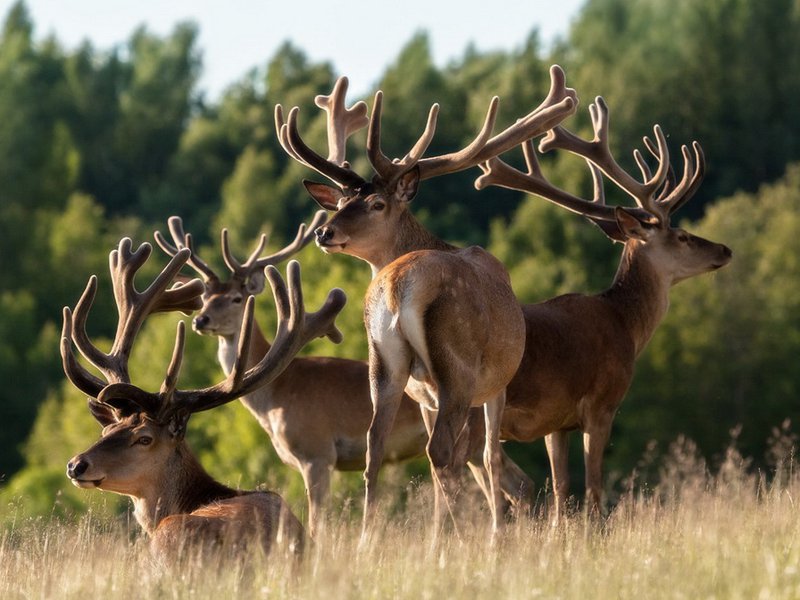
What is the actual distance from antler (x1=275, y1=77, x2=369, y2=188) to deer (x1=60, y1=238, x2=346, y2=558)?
1.56m

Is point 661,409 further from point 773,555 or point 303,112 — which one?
point 773,555

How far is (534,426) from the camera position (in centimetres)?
1129

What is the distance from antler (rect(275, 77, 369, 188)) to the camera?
1077 cm

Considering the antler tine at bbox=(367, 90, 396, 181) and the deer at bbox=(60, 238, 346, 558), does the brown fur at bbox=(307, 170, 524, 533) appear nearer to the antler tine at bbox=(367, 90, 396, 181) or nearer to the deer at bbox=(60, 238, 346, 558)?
the deer at bbox=(60, 238, 346, 558)

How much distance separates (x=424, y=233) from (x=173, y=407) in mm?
2817

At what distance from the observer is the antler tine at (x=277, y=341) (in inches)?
341

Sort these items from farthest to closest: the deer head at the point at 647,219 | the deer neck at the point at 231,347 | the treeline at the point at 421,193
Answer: the treeline at the point at 421,193 < the deer neck at the point at 231,347 < the deer head at the point at 647,219

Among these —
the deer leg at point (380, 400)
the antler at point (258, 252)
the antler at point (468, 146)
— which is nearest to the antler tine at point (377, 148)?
the antler at point (468, 146)

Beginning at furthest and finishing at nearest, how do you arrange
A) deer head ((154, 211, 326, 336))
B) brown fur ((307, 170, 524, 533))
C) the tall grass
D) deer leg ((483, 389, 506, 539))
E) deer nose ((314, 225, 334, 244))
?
deer head ((154, 211, 326, 336))
deer nose ((314, 225, 334, 244))
deer leg ((483, 389, 506, 539))
brown fur ((307, 170, 524, 533))
the tall grass

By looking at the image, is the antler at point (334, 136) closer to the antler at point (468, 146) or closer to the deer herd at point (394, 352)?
the deer herd at point (394, 352)

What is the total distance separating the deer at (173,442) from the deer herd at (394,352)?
1cm

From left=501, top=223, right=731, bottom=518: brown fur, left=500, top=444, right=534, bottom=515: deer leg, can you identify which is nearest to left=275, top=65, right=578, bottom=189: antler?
left=501, top=223, right=731, bottom=518: brown fur

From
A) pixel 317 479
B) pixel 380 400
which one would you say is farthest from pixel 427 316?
pixel 317 479

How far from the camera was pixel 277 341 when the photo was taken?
358 inches
